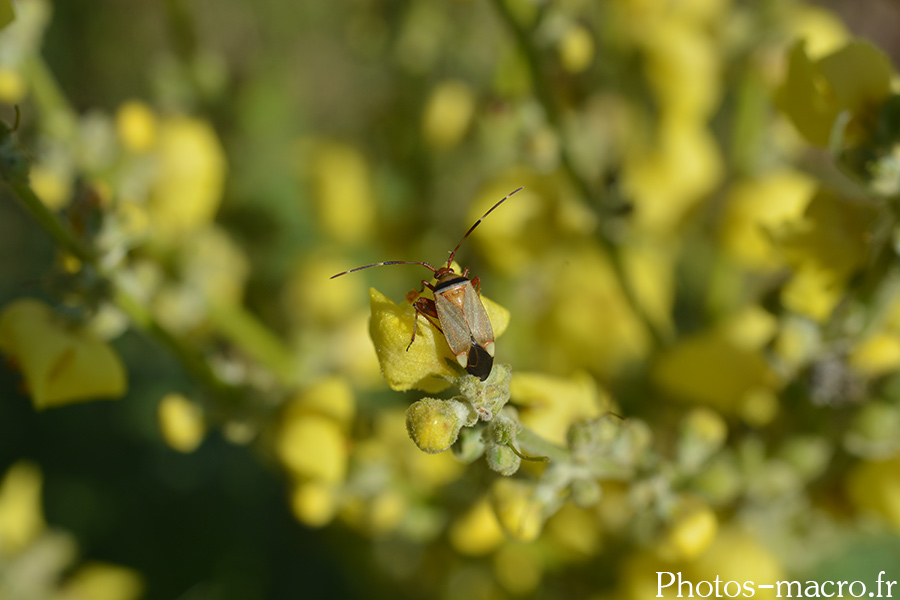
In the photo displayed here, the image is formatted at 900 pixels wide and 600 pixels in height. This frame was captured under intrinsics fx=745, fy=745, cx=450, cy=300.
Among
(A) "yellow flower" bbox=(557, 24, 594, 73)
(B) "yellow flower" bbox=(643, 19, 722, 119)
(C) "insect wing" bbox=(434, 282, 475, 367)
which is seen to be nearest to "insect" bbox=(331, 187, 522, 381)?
(C) "insect wing" bbox=(434, 282, 475, 367)

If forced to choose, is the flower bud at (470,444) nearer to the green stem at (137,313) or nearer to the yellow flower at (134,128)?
the green stem at (137,313)

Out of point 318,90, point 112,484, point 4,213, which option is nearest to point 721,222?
point 112,484

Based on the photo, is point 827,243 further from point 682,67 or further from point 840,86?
point 682,67

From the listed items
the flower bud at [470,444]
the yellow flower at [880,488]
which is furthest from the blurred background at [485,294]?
the flower bud at [470,444]

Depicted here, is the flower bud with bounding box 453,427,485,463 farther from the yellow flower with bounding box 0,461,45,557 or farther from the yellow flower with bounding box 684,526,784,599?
the yellow flower with bounding box 0,461,45,557

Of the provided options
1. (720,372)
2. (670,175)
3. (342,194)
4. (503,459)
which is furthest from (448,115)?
(503,459)

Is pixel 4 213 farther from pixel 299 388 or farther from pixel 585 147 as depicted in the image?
pixel 585 147

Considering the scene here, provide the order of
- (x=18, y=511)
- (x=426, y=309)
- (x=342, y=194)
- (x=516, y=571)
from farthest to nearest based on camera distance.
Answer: (x=342, y=194)
(x=18, y=511)
(x=516, y=571)
(x=426, y=309)
